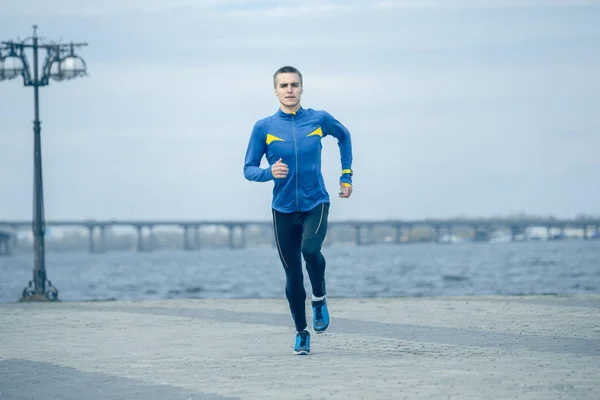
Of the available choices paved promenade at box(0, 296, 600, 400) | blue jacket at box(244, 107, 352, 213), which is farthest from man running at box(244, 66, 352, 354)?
paved promenade at box(0, 296, 600, 400)

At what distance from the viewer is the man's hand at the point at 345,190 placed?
8797 millimetres

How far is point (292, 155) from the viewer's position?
332 inches

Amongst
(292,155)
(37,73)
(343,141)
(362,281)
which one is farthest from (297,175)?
(362,281)

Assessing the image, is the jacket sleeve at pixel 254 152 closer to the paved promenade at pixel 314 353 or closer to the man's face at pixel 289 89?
the man's face at pixel 289 89

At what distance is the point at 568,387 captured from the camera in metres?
6.36

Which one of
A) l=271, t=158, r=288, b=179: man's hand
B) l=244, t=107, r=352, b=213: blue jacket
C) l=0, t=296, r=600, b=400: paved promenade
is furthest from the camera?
l=244, t=107, r=352, b=213: blue jacket

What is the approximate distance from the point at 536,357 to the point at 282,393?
90.9 inches

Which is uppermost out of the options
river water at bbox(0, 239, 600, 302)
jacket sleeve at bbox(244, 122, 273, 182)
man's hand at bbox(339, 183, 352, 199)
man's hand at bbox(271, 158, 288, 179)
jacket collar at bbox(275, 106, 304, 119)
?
jacket collar at bbox(275, 106, 304, 119)

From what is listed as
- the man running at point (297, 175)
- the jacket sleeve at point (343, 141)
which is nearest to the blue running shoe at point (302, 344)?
the man running at point (297, 175)

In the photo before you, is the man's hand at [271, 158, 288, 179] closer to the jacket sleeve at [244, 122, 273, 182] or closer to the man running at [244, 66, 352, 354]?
the man running at [244, 66, 352, 354]

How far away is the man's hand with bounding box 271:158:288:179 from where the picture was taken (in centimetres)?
823

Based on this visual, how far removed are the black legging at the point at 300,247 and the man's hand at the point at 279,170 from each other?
0.45m

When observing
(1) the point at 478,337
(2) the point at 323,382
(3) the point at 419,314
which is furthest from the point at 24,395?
(3) the point at 419,314

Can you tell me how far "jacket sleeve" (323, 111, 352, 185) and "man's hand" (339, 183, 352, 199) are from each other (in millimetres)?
33
